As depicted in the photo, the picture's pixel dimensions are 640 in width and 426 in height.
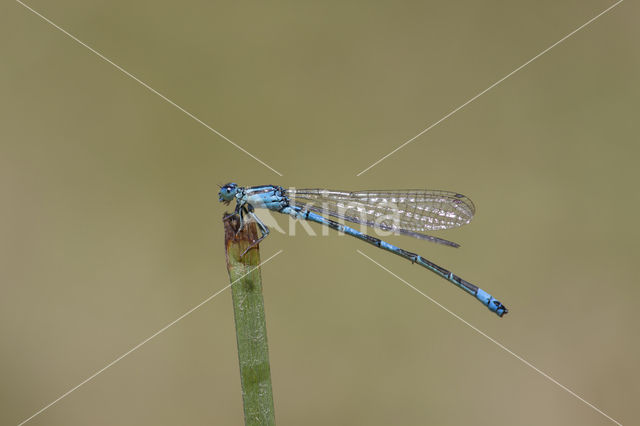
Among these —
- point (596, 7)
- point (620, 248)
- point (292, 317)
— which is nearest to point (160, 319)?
point (292, 317)

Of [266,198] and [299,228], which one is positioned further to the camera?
[299,228]

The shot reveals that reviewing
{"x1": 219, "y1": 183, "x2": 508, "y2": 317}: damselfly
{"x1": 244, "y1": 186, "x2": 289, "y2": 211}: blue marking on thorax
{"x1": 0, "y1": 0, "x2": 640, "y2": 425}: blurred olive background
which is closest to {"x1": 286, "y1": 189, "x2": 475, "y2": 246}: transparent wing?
{"x1": 219, "y1": 183, "x2": 508, "y2": 317}: damselfly

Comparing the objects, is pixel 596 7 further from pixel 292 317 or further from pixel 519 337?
pixel 292 317

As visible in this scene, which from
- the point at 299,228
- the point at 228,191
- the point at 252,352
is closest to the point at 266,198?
the point at 228,191

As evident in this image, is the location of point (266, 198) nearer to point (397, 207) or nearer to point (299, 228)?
point (397, 207)

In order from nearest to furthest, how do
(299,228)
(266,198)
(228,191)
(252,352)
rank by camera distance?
(252,352) → (228,191) → (266,198) → (299,228)

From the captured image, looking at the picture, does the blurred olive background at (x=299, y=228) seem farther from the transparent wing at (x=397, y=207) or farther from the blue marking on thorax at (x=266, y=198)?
the blue marking on thorax at (x=266, y=198)
